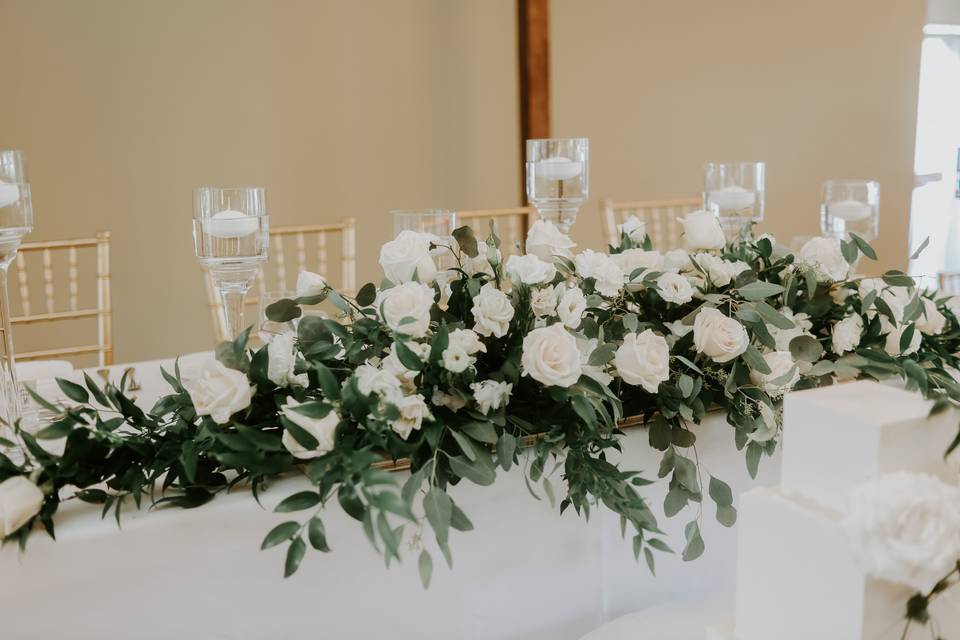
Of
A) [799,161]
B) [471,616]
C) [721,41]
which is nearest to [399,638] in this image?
[471,616]

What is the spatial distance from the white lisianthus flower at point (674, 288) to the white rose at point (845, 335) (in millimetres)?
185

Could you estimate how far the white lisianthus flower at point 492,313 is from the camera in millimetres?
833

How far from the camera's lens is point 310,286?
902 mm

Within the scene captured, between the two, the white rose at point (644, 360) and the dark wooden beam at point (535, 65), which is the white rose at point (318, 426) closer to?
the white rose at point (644, 360)

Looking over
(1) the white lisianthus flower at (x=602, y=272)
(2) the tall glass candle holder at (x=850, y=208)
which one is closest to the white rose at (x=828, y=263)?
(1) the white lisianthus flower at (x=602, y=272)

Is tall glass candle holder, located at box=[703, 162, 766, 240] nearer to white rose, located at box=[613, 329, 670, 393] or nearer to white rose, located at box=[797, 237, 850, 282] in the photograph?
white rose, located at box=[797, 237, 850, 282]

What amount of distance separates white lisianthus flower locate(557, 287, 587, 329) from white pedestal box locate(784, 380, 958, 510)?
0.90 feet

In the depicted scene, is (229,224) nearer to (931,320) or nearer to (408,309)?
(408,309)

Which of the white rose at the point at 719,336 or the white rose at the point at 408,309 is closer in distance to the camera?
the white rose at the point at 408,309

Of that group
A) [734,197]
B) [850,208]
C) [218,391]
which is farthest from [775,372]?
[850,208]

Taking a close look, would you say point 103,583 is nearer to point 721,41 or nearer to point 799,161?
point 721,41

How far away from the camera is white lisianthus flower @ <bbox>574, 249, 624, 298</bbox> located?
0.93 metres

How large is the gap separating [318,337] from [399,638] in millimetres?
302

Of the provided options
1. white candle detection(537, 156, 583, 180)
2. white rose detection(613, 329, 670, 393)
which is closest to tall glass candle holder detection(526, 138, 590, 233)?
white candle detection(537, 156, 583, 180)
